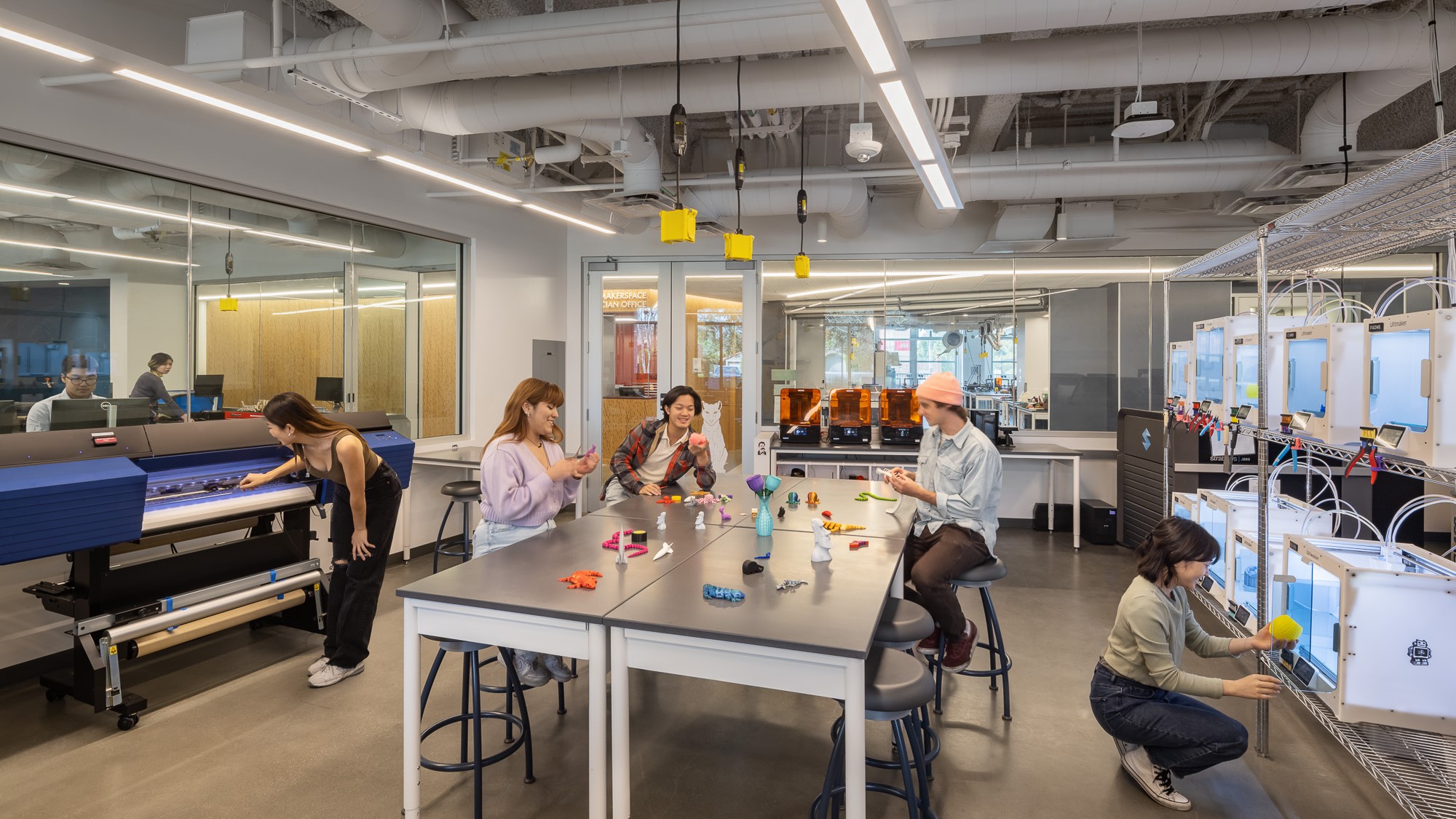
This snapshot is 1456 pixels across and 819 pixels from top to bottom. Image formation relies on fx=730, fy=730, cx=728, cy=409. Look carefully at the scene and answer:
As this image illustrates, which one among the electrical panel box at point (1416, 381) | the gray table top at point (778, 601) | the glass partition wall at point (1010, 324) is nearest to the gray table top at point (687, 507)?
the gray table top at point (778, 601)

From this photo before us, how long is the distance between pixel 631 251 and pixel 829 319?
6.88 ft

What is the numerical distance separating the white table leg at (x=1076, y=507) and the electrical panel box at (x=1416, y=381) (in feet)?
12.5

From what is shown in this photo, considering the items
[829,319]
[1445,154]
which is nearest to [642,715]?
[1445,154]

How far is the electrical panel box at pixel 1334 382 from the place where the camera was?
8.10 feet

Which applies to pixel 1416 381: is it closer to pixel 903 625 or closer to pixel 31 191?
pixel 903 625

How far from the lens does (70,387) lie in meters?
3.58

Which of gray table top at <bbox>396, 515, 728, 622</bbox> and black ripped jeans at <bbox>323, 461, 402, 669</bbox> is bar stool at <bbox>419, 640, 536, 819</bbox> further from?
black ripped jeans at <bbox>323, 461, 402, 669</bbox>

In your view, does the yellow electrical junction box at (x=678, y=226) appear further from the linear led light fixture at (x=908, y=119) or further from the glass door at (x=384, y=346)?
the glass door at (x=384, y=346)

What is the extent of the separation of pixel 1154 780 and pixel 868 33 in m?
2.64

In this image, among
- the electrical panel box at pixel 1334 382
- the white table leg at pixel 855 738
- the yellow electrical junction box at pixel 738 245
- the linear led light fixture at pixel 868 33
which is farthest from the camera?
the yellow electrical junction box at pixel 738 245

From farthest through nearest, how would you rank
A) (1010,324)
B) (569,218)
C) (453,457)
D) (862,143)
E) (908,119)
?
(1010,324)
(453,457)
(569,218)
(862,143)
(908,119)

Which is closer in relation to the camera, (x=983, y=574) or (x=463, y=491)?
(x=983, y=574)

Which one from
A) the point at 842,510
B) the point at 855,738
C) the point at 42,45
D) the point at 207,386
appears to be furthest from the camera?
the point at 207,386

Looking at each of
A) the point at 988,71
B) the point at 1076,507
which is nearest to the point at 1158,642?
the point at 988,71
